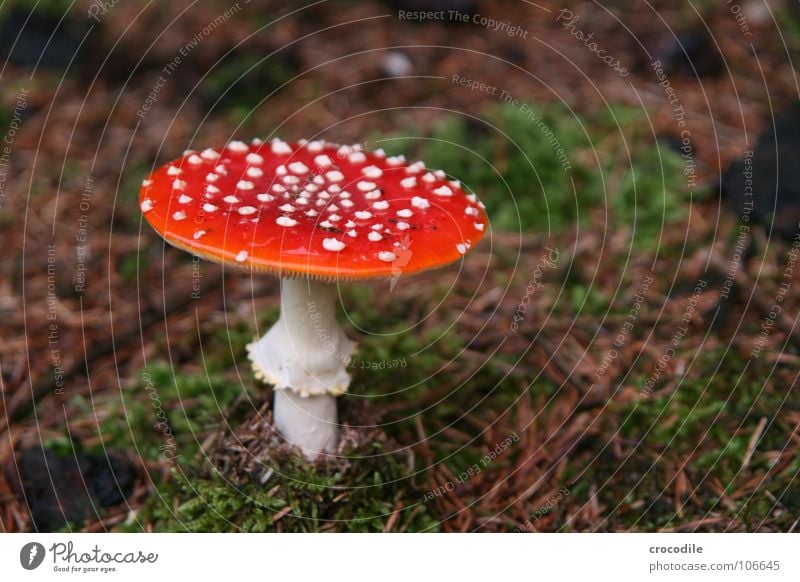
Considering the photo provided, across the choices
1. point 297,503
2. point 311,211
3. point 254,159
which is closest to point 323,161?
point 254,159

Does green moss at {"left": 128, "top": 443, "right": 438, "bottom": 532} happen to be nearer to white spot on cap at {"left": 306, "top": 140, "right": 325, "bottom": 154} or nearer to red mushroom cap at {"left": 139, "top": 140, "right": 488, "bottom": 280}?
red mushroom cap at {"left": 139, "top": 140, "right": 488, "bottom": 280}

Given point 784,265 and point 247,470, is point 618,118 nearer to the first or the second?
point 784,265

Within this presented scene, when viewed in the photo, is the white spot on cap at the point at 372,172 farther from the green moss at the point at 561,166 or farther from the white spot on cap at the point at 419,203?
the green moss at the point at 561,166

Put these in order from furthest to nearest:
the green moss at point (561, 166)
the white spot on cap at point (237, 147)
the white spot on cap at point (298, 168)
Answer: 1. the green moss at point (561, 166)
2. the white spot on cap at point (237, 147)
3. the white spot on cap at point (298, 168)

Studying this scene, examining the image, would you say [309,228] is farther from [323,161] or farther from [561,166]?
[561,166]

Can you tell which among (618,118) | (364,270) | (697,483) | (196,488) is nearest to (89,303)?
(196,488)
